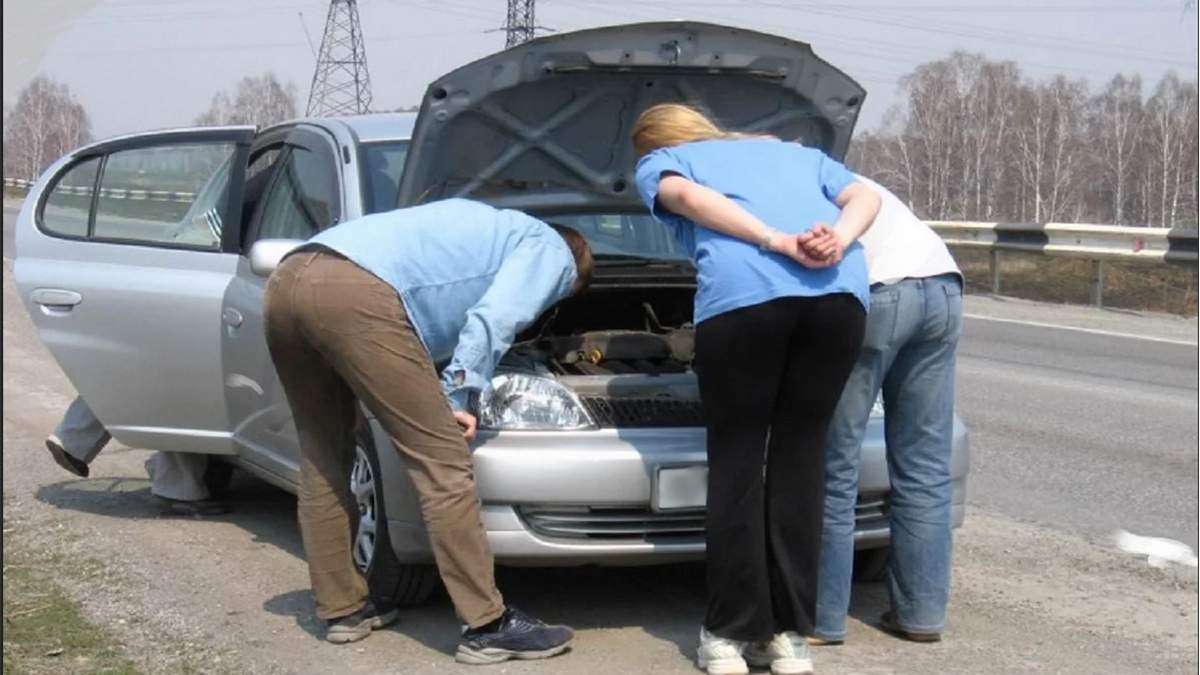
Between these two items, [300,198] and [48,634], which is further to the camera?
[300,198]

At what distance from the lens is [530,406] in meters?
5.35

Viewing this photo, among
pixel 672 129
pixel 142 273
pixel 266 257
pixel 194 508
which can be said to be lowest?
pixel 194 508

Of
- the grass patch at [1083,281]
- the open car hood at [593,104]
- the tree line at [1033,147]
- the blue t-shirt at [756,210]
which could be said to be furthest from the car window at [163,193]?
the tree line at [1033,147]

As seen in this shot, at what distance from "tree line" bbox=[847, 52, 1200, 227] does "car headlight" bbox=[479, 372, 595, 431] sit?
2974 cm

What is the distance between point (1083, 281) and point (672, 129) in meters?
16.6

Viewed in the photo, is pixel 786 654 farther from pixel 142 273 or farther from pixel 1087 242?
pixel 1087 242

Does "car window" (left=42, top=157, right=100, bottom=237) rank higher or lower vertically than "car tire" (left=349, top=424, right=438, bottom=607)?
higher

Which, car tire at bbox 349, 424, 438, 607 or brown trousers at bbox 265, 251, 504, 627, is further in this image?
car tire at bbox 349, 424, 438, 607

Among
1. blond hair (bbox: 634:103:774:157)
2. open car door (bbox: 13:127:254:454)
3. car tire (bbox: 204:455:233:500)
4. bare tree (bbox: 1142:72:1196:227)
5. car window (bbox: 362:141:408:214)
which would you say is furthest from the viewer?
bare tree (bbox: 1142:72:1196:227)

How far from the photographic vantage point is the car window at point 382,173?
6.38 m

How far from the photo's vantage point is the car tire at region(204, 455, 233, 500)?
25.0 ft

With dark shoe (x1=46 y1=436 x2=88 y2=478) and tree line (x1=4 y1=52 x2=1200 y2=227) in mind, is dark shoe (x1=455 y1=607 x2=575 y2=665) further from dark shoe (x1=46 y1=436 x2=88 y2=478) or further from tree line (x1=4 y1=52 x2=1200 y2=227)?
tree line (x1=4 y1=52 x2=1200 y2=227)

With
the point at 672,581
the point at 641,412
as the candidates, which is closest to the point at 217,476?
the point at 672,581

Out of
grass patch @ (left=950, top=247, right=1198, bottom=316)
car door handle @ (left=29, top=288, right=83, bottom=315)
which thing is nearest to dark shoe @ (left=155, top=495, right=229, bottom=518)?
car door handle @ (left=29, top=288, right=83, bottom=315)
